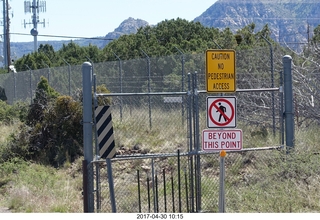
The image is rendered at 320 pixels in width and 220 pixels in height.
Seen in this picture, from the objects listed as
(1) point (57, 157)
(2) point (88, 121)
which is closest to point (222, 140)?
(2) point (88, 121)

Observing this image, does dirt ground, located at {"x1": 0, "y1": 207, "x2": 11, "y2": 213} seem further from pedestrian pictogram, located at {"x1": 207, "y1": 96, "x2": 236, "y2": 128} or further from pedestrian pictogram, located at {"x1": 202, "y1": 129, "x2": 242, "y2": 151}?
pedestrian pictogram, located at {"x1": 207, "y1": 96, "x2": 236, "y2": 128}

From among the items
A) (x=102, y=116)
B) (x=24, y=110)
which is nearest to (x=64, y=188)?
(x=102, y=116)

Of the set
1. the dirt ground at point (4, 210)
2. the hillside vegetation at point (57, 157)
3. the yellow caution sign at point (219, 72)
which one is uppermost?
the yellow caution sign at point (219, 72)

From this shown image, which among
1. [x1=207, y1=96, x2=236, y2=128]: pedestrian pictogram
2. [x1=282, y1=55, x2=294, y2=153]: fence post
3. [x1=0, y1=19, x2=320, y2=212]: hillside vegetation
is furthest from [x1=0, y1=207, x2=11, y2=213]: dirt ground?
[x1=282, y1=55, x2=294, y2=153]: fence post

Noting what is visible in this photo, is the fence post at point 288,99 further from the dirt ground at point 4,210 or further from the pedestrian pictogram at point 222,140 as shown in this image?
the dirt ground at point 4,210

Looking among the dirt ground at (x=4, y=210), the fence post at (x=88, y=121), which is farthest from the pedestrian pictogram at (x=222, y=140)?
the dirt ground at (x=4, y=210)

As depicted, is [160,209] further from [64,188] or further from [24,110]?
[24,110]

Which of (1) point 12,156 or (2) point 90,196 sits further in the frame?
(1) point 12,156

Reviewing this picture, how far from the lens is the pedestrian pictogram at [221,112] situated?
8.31 m

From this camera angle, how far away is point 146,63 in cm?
1859

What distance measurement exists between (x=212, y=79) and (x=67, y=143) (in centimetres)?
727

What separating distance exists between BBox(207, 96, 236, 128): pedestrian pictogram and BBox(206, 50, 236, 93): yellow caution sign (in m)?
0.32

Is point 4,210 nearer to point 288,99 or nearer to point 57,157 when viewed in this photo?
point 57,157

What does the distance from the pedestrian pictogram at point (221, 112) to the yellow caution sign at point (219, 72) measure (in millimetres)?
316
